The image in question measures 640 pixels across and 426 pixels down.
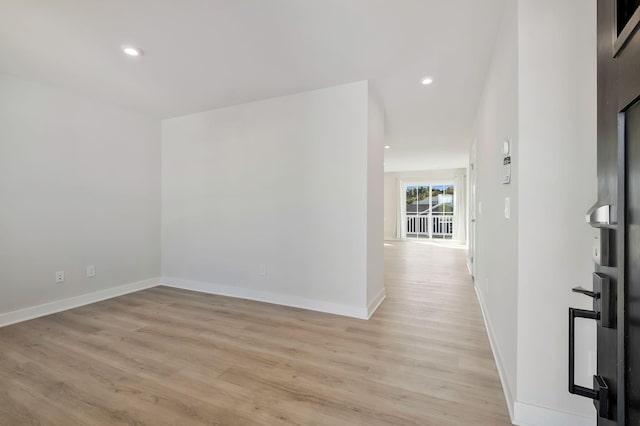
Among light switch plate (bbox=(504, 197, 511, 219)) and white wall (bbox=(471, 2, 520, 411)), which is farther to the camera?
light switch plate (bbox=(504, 197, 511, 219))

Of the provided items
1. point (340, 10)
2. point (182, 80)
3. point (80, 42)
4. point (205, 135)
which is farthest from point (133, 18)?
point (205, 135)

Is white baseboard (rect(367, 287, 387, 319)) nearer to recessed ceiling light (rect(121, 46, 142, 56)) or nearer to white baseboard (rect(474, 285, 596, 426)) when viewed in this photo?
white baseboard (rect(474, 285, 596, 426))

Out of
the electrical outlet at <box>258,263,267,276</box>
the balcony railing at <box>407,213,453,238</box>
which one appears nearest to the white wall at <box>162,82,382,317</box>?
the electrical outlet at <box>258,263,267,276</box>

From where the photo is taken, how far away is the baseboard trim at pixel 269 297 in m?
2.79

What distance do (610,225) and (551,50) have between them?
→ 1083 mm

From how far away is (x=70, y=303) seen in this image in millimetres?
3072

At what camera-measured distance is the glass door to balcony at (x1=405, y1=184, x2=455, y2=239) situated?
9281 millimetres

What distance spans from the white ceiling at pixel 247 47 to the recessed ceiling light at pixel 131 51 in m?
0.06

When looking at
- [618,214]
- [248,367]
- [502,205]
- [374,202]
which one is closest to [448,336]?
[502,205]

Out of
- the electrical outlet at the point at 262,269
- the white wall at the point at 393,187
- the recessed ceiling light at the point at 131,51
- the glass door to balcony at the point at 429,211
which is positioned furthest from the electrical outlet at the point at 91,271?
the glass door to balcony at the point at 429,211

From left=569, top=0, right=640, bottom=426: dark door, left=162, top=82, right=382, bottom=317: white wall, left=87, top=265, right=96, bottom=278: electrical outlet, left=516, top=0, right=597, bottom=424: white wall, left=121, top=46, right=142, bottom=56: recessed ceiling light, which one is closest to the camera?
left=569, top=0, right=640, bottom=426: dark door

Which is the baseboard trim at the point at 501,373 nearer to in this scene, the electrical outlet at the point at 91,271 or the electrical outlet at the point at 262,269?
the electrical outlet at the point at 262,269

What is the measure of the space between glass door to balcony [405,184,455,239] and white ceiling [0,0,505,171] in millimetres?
6374

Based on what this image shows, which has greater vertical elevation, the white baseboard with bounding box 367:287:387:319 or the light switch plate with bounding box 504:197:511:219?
the light switch plate with bounding box 504:197:511:219
